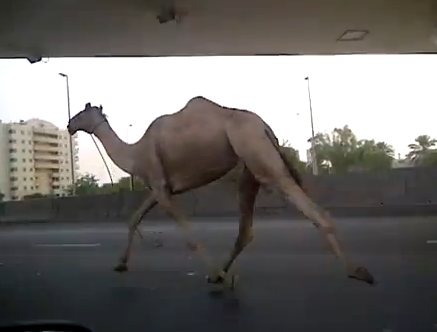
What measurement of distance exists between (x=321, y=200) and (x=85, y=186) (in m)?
1.00

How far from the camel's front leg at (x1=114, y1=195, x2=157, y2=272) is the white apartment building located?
0.34m

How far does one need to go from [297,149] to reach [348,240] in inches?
15.7

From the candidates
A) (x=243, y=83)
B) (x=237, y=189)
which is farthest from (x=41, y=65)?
(x=237, y=189)

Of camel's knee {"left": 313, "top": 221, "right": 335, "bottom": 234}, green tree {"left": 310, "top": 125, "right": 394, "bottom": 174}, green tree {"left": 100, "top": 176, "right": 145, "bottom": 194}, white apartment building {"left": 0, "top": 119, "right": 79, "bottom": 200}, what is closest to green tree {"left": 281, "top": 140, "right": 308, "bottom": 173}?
green tree {"left": 310, "top": 125, "right": 394, "bottom": 174}

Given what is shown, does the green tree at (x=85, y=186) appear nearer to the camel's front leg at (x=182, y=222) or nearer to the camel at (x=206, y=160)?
the camel at (x=206, y=160)

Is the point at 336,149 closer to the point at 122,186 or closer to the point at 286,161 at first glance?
the point at 286,161

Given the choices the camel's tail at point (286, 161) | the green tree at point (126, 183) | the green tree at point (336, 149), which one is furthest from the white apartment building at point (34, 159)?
the green tree at point (336, 149)

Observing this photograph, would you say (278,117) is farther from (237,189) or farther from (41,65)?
(41,65)

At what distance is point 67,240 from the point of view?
99.6 inches

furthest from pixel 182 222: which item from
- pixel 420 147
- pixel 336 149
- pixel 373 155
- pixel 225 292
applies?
pixel 420 147

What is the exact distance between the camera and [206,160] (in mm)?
2186

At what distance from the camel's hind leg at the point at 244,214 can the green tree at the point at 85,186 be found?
2.05ft

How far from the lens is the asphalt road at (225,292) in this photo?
204 centimetres

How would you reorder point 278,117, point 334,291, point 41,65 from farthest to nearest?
point 41,65
point 278,117
point 334,291
